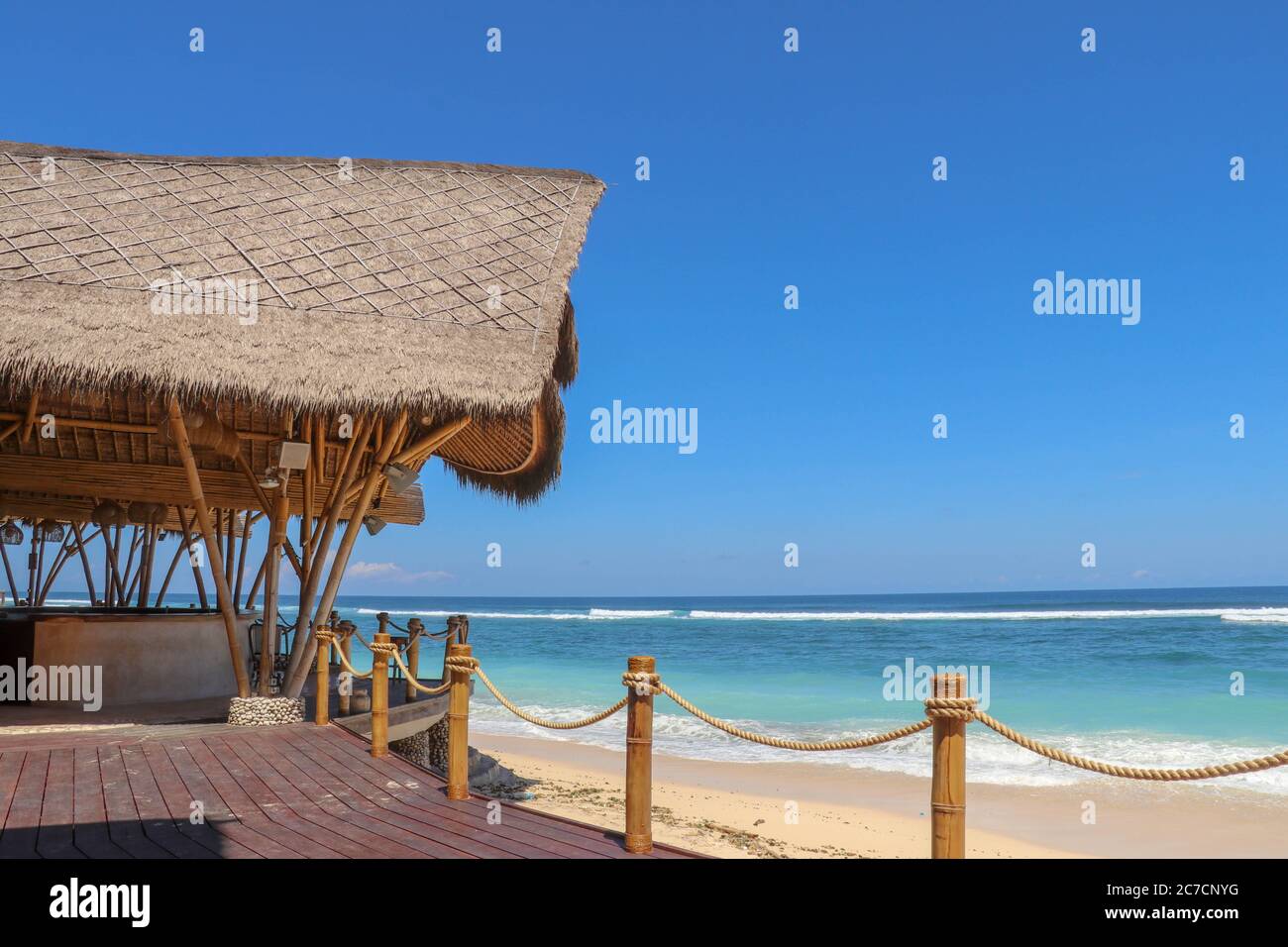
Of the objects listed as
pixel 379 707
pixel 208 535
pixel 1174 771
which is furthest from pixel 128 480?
pixel 1174 771

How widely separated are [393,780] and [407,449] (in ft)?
10.1

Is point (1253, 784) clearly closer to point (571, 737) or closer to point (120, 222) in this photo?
point (571, 737)

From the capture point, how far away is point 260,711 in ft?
23.1

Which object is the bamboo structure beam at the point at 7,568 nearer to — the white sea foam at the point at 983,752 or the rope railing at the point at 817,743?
the white sea foam at the point at 983,752

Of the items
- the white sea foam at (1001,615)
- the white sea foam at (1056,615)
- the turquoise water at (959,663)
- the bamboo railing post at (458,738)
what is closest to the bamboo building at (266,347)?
the bamboo railing post at (458,738)

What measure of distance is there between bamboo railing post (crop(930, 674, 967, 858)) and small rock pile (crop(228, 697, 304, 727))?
18.2ft

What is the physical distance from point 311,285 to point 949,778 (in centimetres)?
644

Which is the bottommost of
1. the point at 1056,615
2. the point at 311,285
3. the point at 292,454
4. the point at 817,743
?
the point at 1056,615

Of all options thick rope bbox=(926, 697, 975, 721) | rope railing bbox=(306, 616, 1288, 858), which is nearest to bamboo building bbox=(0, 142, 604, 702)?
rope railing bbox=(306, 616, 1288, 858)

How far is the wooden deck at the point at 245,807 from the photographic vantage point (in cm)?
377

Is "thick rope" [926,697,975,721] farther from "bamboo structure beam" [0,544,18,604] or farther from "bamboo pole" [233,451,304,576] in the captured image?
"bamboo structure beam" [0,544,18,604]

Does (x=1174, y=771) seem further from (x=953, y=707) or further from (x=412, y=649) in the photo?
(x=412, y=649)

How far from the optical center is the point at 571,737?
54.1ft
